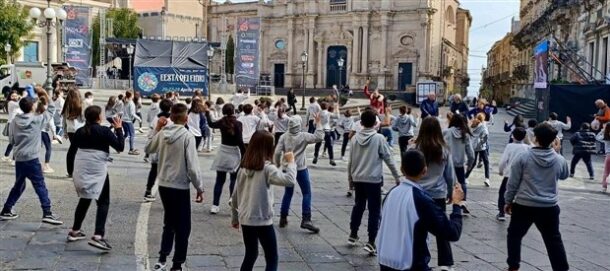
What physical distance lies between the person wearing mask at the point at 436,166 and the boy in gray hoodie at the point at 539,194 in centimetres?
61

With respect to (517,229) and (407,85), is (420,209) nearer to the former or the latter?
(517,229)

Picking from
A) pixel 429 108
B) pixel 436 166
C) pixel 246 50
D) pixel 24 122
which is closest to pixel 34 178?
pixel 24 122

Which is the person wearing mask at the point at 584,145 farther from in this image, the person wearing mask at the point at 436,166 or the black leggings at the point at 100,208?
the black leggings at the point at 100,208

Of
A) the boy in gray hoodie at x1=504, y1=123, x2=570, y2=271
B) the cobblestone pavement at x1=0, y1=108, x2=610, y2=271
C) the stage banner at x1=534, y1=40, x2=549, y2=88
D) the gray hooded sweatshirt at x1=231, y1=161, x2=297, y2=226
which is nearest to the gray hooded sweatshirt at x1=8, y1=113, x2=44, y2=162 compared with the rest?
the cobblestone pavement at x1=0, y1=108, x2=610, y2=271

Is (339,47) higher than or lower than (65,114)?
higher

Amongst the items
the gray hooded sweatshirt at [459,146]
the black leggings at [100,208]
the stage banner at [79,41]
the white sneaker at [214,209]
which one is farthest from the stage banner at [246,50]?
the black leggings at [100,208]

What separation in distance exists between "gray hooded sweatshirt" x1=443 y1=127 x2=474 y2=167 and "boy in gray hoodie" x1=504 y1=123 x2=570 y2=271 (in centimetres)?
221

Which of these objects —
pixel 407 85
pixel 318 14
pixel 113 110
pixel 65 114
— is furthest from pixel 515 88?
pixel 65 114

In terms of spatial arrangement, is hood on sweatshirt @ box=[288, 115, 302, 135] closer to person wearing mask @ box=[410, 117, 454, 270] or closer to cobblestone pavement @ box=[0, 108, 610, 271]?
cobblestone pavement @ box=[0, 108, 610, 271]

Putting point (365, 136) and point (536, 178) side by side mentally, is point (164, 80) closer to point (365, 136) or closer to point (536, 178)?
point (365, 136)

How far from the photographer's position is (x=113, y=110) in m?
15.5

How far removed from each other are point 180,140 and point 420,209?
2939 millimetres

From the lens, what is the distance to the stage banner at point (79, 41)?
132ft

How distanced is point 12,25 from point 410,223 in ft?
121
